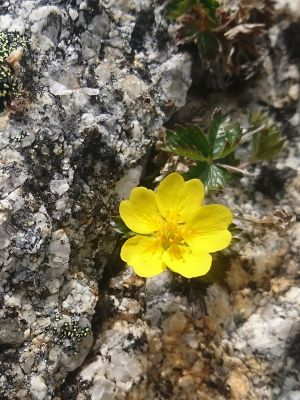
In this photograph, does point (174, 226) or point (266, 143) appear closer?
point (174, 226)

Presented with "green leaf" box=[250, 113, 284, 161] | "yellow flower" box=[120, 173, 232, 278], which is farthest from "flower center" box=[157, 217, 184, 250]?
"green leaf" box=[250, 113, 284, 161]

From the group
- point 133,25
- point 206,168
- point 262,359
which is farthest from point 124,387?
point 133,25

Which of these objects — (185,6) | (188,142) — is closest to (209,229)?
(188,142)

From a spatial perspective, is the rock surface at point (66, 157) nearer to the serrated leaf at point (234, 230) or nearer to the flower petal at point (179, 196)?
the flower petal at point (179, 196)

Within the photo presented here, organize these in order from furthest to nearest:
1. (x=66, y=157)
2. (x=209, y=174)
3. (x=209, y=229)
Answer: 1. (x=209, y=174)
2. (x=209, y=229)
3. (x=66, y=157)

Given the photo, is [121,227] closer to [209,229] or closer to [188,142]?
[209,229]

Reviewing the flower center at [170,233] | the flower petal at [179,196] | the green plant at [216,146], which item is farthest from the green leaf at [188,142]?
the flower center at [170,233]
